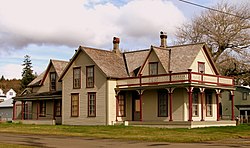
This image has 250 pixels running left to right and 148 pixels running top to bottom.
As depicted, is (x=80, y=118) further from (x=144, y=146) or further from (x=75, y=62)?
(x=144, y=146)

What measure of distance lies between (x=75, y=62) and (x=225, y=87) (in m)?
15.8

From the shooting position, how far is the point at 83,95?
46.8 metres

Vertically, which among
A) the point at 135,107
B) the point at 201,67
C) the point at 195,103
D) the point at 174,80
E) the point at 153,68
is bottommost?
the point at 135,107

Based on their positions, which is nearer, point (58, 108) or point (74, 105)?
point (74, 105)

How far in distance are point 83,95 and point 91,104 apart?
141 cm

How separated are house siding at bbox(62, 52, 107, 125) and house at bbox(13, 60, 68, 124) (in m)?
1.97

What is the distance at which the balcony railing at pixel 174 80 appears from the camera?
3941 cm

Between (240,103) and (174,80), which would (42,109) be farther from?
(240,103)

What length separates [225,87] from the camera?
43.7 metres

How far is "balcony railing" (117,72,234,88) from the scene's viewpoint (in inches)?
1551

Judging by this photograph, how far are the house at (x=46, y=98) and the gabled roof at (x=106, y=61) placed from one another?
3927 mm

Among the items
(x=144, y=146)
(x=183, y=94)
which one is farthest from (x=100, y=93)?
(x=144, y=146)

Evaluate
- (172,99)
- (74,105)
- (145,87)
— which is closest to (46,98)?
(74,105)

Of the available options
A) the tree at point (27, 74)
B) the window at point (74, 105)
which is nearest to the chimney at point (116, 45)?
the window at point (74, 105)
